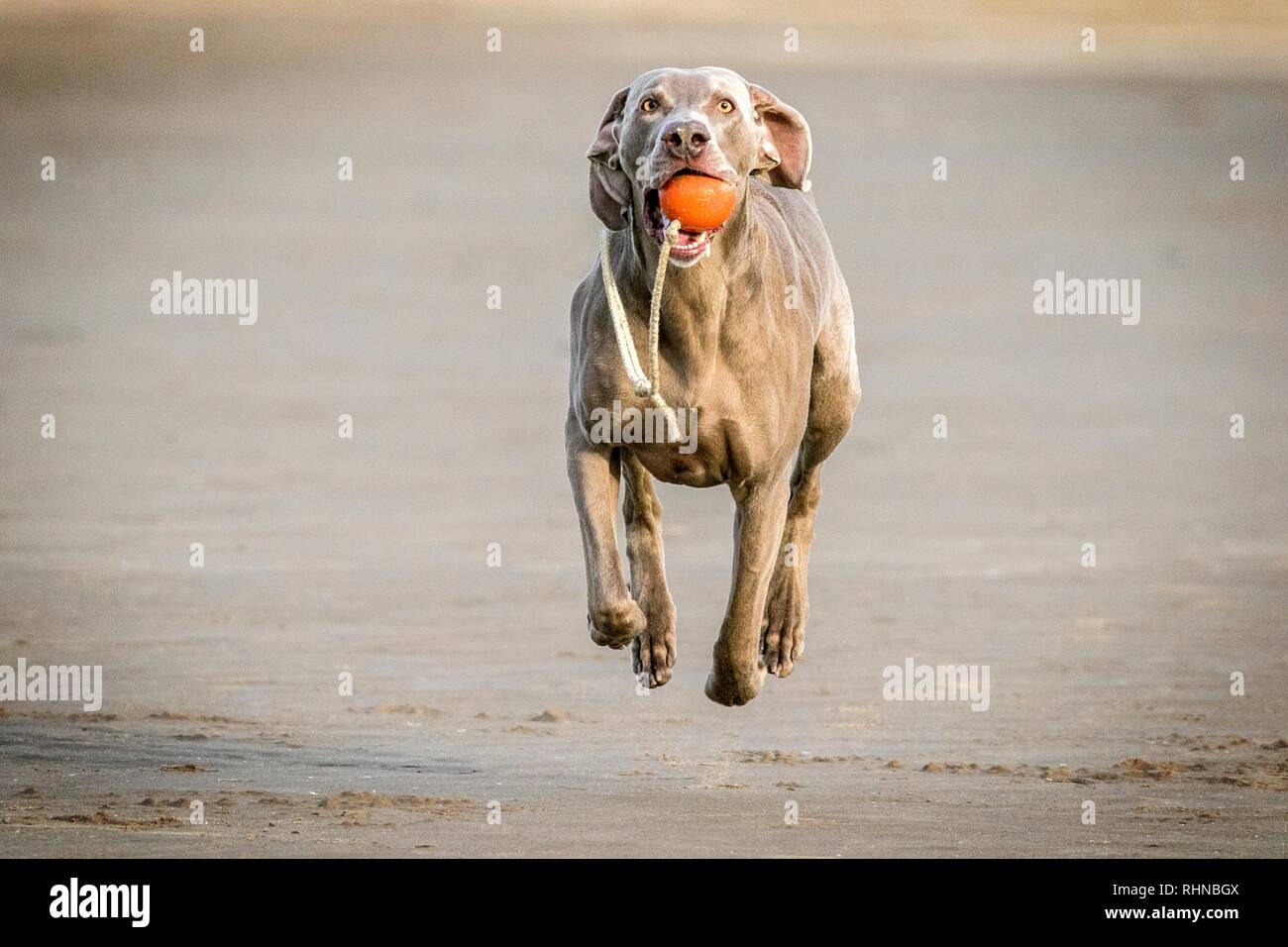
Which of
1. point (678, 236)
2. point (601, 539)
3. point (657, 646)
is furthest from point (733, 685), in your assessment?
point (678, 236)

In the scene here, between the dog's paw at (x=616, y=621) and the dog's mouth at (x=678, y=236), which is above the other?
the dog's mouth at (x=678, y=236)

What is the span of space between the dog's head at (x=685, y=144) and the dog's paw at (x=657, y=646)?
152 cm

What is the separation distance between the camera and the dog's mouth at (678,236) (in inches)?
333

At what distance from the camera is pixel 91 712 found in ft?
44.0

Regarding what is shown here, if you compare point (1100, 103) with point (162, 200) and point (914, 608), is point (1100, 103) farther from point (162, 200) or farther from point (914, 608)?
point (914, 608)

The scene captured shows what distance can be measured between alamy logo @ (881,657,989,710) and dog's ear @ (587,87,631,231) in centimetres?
546

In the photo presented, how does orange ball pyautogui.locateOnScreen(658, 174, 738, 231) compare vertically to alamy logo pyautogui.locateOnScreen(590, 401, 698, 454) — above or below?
above

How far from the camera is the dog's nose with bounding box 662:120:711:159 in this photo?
816 centimetres

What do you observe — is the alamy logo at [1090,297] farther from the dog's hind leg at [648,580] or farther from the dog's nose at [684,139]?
the dog's nose at [684,139]

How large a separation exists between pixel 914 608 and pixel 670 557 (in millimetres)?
1926

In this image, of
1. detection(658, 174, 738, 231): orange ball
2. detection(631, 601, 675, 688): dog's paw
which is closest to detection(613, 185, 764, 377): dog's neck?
detection(658, 174, 738, 231): orange ball

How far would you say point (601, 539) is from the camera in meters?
9.06

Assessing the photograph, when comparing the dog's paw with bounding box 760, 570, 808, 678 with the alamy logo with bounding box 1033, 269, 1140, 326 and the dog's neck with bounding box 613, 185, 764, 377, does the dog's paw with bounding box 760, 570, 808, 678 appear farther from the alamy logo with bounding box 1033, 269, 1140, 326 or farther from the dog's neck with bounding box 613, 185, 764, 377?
the alamy logo with bounding box 1033, 269, 1140, 326

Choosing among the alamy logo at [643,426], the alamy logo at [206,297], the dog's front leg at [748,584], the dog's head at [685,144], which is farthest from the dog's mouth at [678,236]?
the alamy logo at [206,297]
